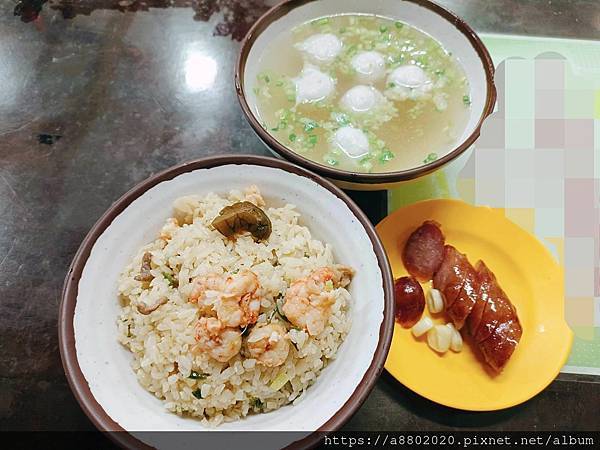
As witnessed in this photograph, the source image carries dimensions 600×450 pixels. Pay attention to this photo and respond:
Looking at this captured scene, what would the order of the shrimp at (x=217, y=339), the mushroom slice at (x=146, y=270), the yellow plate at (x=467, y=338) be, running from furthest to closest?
the yellow plate at (x=467, y=338), the mushroom slice at (x=146, y=270), the shrimp at (x=217, y=339)

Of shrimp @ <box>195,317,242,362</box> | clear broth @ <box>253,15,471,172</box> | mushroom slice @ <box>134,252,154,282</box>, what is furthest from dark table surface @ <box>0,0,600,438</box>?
shrimp @ <box>195,317,242,362</box>

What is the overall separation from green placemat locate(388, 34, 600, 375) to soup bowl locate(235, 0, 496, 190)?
25 centimetres

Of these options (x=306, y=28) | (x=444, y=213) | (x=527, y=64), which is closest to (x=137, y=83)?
(x=306, y=28)

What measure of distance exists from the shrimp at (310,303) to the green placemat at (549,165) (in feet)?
2.64

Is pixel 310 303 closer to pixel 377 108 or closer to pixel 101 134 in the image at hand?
pixel 377 108

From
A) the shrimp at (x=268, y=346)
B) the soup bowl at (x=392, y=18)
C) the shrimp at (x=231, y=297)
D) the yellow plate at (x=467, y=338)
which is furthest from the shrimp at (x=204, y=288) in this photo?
the yellow plate at (x=467, y=338)

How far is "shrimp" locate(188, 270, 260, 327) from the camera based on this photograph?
1.50m

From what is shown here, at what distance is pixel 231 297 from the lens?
1.50m

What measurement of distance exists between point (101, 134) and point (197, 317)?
1.33 meters

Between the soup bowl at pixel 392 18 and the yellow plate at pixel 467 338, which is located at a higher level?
the soup bowl at pixel 392 18

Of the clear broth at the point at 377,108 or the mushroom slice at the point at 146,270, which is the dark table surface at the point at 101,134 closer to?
the clear broth at the point at 377,108

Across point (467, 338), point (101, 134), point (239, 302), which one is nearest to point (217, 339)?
point (239, 302)

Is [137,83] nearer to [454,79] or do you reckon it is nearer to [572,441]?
[454,79]

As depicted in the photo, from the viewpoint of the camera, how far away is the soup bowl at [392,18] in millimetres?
1963
